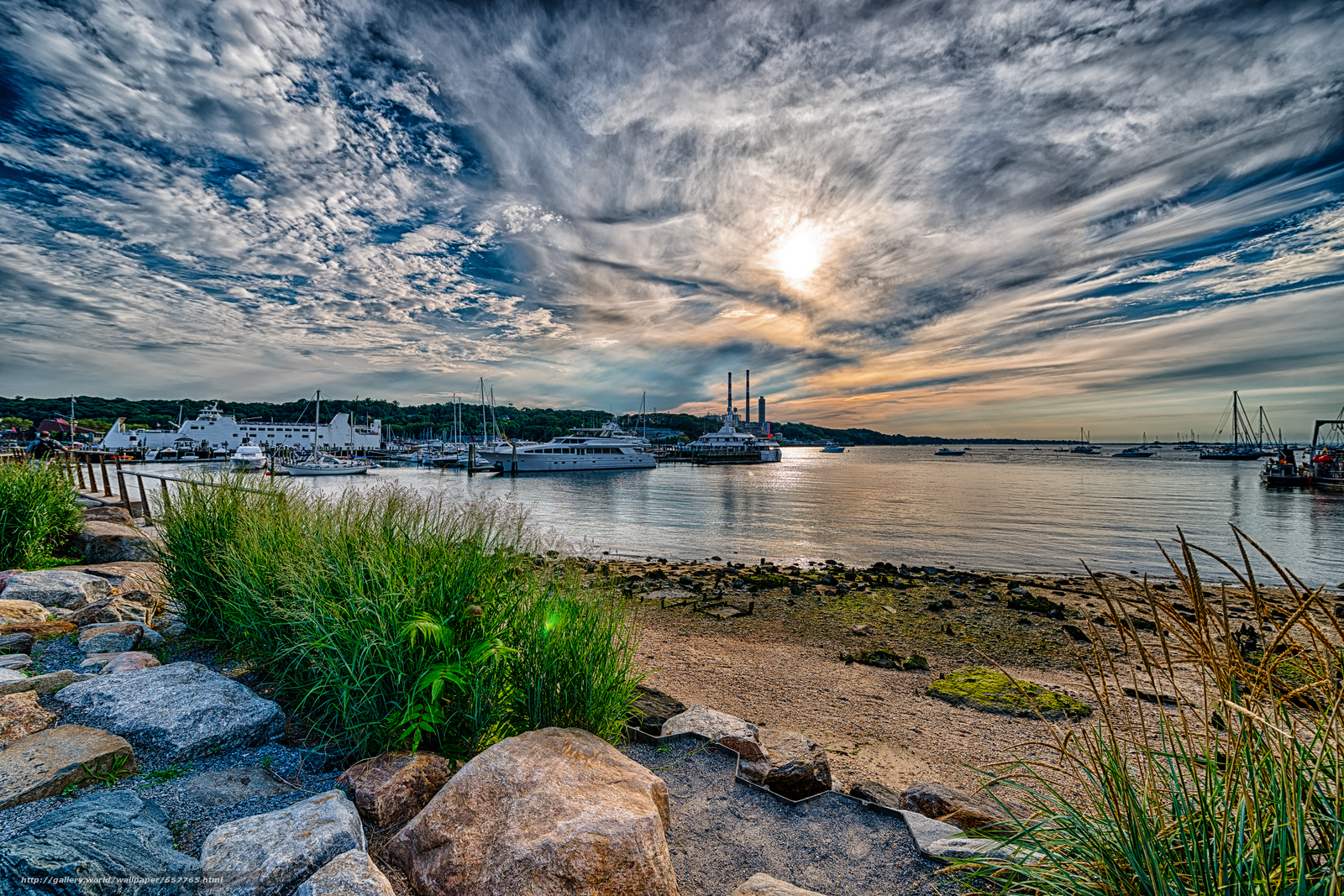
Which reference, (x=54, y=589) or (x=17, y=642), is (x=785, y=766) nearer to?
(x=17, y=642)

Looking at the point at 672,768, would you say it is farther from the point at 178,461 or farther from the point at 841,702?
the point at 178,461

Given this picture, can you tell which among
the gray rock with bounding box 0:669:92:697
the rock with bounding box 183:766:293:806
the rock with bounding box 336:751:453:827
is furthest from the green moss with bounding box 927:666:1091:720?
the gray rock with bounding box 0:669:92:697

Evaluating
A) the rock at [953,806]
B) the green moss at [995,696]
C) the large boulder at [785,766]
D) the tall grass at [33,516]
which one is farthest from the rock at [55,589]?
the green moss at [995,696]

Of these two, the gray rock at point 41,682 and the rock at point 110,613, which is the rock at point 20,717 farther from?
the rock at point 110,613

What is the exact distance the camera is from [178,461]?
220 ft

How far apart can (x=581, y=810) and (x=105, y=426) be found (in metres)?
127

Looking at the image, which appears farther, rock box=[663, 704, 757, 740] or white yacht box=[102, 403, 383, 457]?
white yacht box=[102, 403, 383, 457]

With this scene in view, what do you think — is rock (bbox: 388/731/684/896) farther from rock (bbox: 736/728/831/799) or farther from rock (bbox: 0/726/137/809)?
rock (bbox: 0/726/137/809)

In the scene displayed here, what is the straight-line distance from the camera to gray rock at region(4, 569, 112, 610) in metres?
5.89

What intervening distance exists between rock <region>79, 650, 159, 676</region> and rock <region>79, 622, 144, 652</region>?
0.82ft

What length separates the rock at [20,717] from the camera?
307 cm

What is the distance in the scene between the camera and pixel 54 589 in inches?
238

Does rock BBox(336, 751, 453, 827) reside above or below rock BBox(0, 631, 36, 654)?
below

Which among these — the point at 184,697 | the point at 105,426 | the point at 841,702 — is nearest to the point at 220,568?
the point at 184,697
